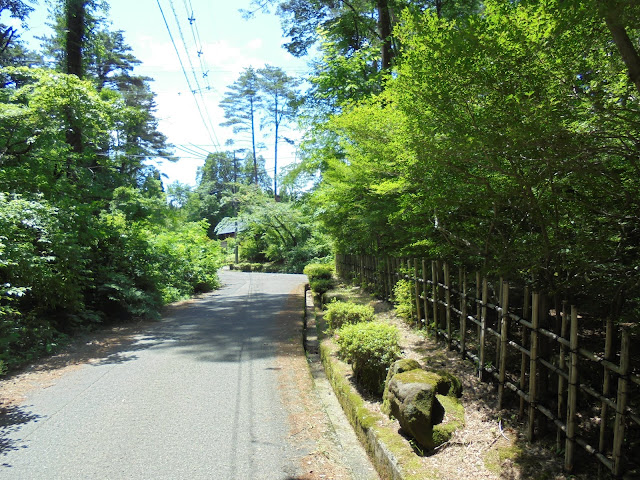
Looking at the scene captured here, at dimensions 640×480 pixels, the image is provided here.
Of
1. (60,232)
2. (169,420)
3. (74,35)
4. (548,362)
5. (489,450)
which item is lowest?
(169,420)

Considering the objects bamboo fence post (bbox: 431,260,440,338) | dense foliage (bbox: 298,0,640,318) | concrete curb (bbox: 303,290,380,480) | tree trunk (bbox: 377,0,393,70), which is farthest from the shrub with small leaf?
dense foliage (bbox: 298,0,640,318)

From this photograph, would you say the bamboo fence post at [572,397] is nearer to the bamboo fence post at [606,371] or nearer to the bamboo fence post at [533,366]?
the bamboo fence post at [606,371]

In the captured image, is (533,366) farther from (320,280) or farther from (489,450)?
(320,280)

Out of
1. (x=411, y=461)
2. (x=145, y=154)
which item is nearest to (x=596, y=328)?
(x=411, y=461)

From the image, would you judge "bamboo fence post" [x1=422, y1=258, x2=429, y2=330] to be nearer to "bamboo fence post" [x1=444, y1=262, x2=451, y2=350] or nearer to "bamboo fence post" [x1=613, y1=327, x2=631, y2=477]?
"bamboo fence post" [x1=444, y1=262, x2=451, y2=350]

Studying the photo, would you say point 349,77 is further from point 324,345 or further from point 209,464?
point 209,464

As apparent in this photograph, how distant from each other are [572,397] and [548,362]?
41 cm

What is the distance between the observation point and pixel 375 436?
370 centimetres

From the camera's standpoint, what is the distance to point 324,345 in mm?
7320

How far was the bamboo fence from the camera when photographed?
8.29 ft

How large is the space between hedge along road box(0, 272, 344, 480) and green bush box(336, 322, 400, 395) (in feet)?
2.31

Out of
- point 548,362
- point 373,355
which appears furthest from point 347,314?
point 548,362

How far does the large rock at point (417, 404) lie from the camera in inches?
135

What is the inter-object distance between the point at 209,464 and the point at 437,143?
130 inches
